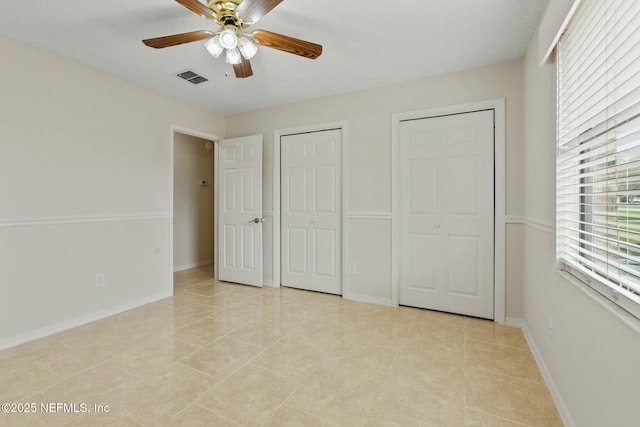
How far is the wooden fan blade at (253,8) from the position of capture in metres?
1.63

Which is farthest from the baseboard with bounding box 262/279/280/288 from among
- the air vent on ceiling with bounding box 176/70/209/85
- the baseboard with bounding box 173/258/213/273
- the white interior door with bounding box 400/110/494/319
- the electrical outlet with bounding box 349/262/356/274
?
the air vent on ceiling with bounding box 176/70/209/85

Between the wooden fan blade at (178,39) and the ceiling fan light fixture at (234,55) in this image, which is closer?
the wooden fan blade at (178,39)

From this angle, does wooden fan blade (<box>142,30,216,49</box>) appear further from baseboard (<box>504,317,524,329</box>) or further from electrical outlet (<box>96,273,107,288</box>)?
baseboard (<box>504,317,524,329</box>)

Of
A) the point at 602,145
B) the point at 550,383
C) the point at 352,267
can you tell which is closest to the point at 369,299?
the point at 352,267

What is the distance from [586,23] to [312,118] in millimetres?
2711

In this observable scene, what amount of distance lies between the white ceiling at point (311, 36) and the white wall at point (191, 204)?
210cm

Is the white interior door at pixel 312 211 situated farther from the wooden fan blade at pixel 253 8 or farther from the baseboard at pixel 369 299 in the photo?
the wooden fan blade at pixel 253 8

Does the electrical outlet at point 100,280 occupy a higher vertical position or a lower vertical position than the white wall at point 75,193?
lower

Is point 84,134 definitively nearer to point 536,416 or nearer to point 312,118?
point 312,118

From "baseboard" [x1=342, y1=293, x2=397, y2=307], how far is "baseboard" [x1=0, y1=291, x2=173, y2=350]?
226cm

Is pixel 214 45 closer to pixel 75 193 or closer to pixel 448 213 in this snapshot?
pixel 75 193

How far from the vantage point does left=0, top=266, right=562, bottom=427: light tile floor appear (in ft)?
5.22

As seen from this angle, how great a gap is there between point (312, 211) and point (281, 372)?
2.11m

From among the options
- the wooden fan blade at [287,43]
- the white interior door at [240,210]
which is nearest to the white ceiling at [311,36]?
the wooden fan blade at [287,43]
